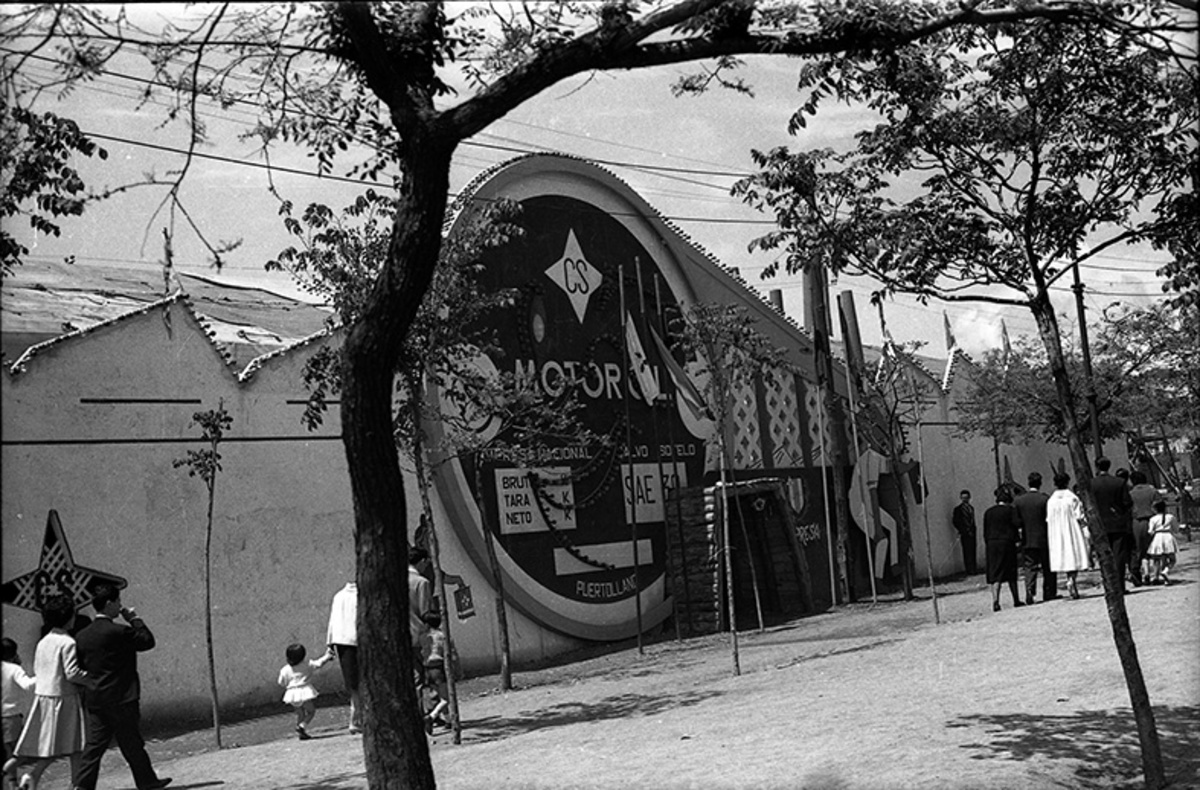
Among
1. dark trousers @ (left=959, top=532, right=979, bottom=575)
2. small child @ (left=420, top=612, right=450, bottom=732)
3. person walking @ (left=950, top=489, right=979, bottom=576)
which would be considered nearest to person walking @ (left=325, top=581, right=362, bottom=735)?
small child @ (left=420, top=612, right=450, bottom=732)

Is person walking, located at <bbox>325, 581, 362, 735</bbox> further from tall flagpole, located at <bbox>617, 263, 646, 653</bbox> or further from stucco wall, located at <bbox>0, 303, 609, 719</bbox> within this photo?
tall flagpole, located at <bbox>617, 263, 646, 653</bbox>

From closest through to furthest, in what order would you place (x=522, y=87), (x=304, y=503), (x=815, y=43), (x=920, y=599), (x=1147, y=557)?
(x=522, y=87) → (x=815, y=43) → (x=304, y=503) → (x=1147, y=557) → (x=920, y=599)

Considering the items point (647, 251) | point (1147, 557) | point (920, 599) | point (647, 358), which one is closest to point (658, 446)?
point (647, 358)

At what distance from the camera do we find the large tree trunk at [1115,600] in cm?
815

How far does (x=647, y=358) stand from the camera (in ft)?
72.9

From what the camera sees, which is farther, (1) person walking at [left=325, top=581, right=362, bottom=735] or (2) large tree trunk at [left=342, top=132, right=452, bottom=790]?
(1) person walking at [left=325, top=581, right=362, bottom=735]

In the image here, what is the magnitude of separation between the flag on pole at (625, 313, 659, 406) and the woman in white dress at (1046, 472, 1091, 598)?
20.7 feet

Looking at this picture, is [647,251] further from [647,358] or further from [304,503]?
[304,503]

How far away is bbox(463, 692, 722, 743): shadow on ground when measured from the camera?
41.2ft

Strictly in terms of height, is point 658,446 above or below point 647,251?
below

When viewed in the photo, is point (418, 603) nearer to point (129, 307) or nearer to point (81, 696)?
point (81, 696)

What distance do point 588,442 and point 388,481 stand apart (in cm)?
Answer: 1381

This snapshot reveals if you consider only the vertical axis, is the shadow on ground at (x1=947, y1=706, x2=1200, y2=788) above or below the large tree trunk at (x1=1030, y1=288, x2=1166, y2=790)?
below

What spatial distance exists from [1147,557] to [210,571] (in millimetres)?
12884
